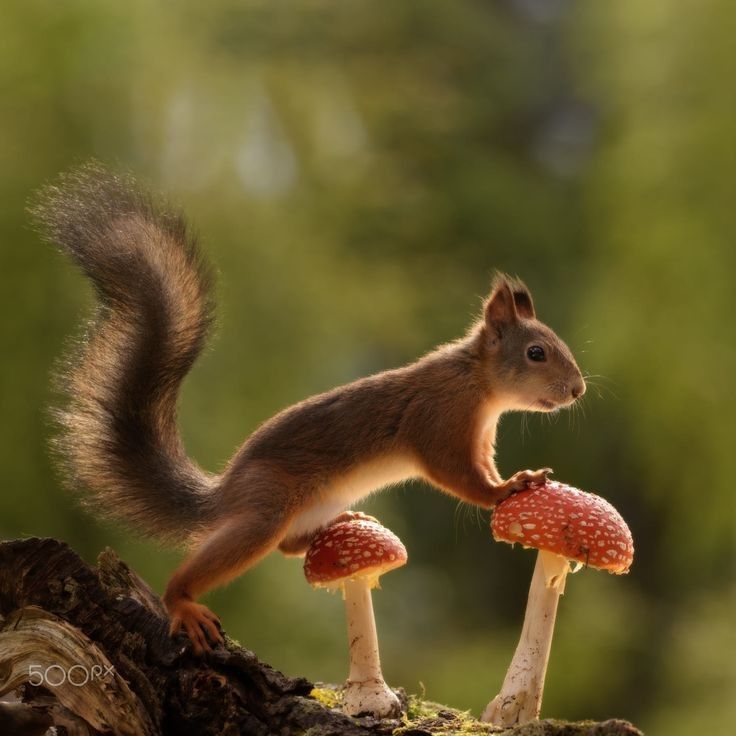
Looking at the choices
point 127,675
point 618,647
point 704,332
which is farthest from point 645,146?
point 127,675

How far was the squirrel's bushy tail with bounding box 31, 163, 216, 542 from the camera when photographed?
73.0 inches

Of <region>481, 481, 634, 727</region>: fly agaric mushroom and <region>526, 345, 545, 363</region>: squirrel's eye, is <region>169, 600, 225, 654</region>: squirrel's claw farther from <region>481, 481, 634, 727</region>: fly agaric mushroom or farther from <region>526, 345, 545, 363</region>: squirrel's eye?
<region>526, 345, 545, 363</region>: squirrel's eye

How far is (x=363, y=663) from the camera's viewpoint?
1.81 m

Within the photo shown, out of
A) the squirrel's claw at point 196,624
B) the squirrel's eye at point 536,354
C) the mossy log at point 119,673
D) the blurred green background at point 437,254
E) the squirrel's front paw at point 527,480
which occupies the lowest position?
the mossy log at point 119,673

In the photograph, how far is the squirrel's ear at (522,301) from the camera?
6.91 feet

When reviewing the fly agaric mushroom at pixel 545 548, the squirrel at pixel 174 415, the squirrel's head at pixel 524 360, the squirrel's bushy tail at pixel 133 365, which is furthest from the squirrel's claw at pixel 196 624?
the squirrel's head at pixel 524 360

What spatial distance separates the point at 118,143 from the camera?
3.95 metres

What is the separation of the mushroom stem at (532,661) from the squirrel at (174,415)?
175 mm

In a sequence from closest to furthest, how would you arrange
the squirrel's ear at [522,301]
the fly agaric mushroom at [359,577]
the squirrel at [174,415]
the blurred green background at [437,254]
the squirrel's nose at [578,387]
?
the fly agaric mushroom at [359,577], the squirrel at [174,415], the squirrel's nose at [578,387], the squirrel's ear at [522,301], the blurred green background at [437,254]

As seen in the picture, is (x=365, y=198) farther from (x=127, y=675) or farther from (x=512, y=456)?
(x=127, y=675)

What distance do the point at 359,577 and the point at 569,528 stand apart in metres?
0.36

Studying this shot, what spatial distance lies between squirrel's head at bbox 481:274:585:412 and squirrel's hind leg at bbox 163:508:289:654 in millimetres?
543

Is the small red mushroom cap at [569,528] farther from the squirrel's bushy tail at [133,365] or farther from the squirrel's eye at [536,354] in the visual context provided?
the squirrel's bushy tail at [133,365]

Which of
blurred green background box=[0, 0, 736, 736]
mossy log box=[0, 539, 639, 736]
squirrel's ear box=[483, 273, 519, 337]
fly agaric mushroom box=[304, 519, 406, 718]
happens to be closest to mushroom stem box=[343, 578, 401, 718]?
fly agaric mushroom box=[304, 519, 406, 718]
